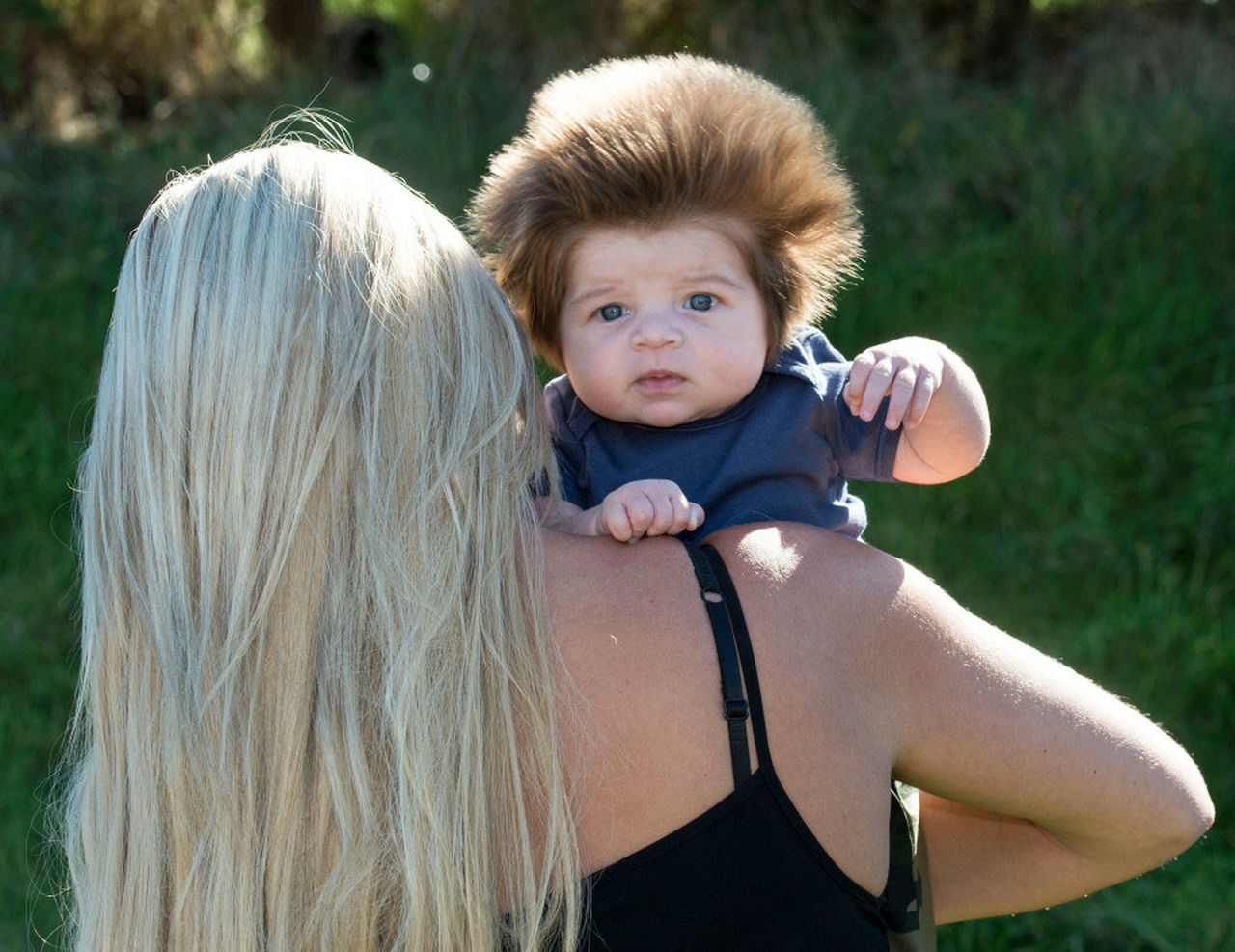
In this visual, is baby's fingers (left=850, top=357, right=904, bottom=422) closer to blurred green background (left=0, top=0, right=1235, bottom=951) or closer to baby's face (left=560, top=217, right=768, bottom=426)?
baby's face (left=560, top=217, right=768, bottom=426)

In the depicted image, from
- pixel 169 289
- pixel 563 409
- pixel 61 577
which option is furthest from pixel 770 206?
pixel 61 577

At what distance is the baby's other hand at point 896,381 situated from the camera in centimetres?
174

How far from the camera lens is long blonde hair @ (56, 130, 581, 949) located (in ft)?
4.95

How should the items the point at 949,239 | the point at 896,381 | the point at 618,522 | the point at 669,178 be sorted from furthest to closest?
the point at 949,239
the point at 669,178
the point at 896,381
the point at 618,522

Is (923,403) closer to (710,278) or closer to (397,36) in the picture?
(710,278)

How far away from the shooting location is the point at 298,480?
1.51 metres

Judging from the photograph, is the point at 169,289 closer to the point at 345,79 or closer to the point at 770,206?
the point at 770,206

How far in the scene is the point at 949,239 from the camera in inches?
214

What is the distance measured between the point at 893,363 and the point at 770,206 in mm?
313

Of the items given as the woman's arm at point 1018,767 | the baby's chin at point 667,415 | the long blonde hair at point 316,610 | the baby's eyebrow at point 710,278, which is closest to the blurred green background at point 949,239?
the woman's arm at point 1018,767

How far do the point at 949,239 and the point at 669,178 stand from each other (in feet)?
12.4

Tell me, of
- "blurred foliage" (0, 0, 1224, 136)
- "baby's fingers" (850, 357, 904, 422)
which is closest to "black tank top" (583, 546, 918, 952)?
"baby's fingers" (850, 357, 904, 422)

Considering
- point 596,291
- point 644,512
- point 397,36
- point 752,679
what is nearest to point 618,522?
point 644,512

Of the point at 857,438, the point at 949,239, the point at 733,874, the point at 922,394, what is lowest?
the point at 949,239
